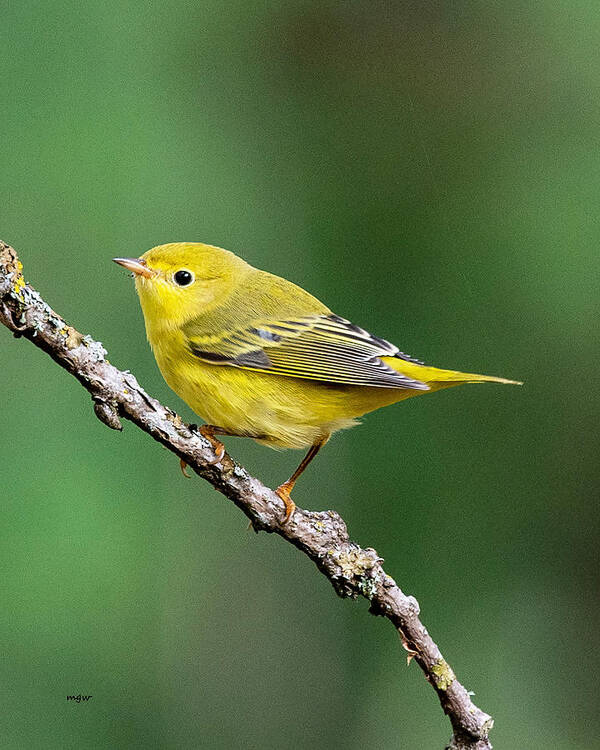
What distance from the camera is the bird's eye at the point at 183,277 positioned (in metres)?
2.87

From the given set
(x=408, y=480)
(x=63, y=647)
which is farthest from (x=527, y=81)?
(x=63, y=647)

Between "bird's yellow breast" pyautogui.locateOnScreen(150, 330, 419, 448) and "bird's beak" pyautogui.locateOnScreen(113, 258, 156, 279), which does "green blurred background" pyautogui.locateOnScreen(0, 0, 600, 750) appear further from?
"bird's beak" pyautogui.locateOnScreen(113, 258, 156, 279)

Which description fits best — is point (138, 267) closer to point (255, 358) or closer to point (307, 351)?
point (255, 358)

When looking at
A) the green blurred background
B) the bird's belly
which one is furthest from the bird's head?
the green blurred background

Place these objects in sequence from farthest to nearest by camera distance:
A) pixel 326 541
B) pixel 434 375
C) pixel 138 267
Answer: pixel 434 375, pixel 138 267, pixel 326 541

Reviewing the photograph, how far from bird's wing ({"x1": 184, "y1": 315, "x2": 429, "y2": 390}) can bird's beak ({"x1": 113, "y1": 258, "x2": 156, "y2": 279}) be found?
0.27 metres

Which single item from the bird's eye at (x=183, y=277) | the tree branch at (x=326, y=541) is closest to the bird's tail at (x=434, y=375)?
the tree branch at (x=326, y=541)

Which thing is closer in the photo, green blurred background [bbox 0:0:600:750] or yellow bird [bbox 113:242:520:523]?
yellow bird [bbox 113:242:520:523]

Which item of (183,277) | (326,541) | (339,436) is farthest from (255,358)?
(339,436)

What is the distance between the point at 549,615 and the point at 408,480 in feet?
3.93

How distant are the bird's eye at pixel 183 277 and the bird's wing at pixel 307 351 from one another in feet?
0.48

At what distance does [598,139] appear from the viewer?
6738mm

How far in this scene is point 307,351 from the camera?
308 cm

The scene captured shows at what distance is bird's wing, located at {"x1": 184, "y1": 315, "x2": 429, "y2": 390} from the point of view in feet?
9.32
